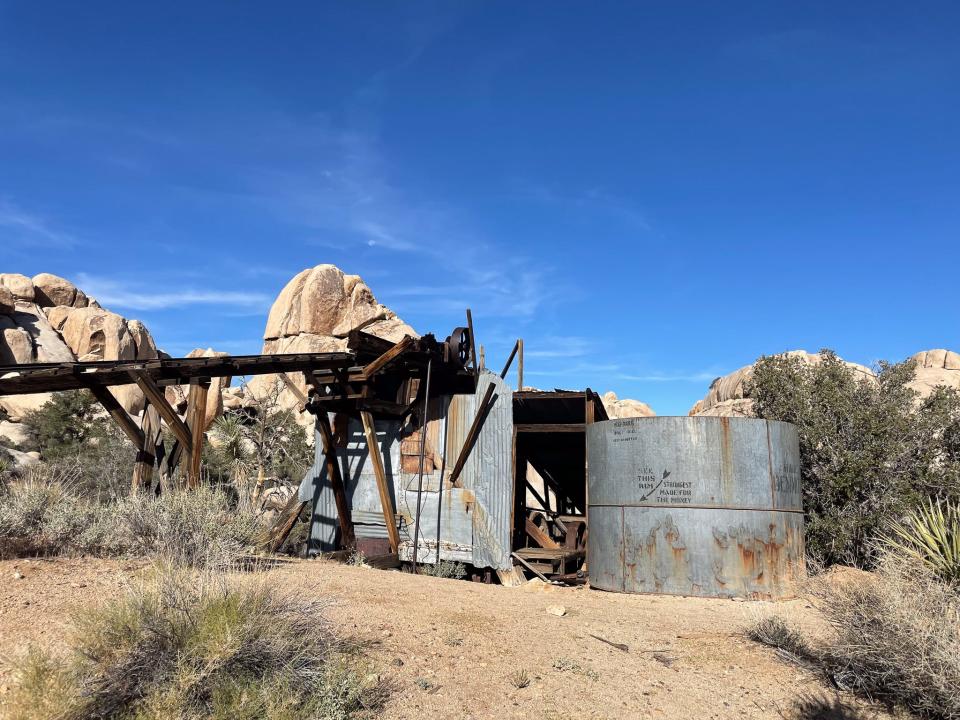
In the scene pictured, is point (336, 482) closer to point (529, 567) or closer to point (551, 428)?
point (529, 567)

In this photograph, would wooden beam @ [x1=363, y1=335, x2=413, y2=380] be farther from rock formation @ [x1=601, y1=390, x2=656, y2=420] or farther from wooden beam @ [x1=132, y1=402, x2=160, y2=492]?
rock formation @ [x1=601, y1=390, x2=656, y2=420]

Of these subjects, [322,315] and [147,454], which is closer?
[147,454]

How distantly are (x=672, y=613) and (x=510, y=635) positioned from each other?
402cm

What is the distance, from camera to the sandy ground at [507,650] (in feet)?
18.3

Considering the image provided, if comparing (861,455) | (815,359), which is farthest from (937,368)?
(861,455)

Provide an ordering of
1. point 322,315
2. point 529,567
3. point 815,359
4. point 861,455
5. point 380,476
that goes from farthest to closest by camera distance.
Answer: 1. point 322,315
2. point 815,359
3. point 861,455
4. point 380,476
5. point 529,567

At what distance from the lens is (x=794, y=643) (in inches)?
307

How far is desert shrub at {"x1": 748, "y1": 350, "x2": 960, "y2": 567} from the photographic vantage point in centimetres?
1523

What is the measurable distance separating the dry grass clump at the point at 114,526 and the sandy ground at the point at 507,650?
0.60 metres

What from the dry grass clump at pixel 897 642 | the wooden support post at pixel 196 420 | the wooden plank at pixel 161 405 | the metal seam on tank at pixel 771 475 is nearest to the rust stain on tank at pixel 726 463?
the metal seam on tank at pixel 771 475

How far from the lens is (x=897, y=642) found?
6.36 meters

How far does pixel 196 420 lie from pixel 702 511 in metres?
9.24

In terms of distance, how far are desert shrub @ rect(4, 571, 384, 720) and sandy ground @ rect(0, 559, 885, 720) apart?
531 millimetres

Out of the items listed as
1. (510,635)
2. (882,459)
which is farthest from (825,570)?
(510,635)
